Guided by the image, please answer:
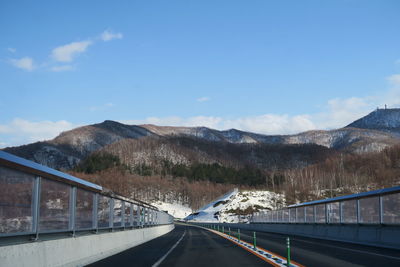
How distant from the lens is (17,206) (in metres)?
9.71

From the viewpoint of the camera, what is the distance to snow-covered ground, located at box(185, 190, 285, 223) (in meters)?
151

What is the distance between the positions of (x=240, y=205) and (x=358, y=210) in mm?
133960

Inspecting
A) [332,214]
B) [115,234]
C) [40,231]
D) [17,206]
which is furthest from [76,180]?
[332,214]

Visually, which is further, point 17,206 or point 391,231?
point 391,231

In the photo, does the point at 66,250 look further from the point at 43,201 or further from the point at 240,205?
the point at 240,205

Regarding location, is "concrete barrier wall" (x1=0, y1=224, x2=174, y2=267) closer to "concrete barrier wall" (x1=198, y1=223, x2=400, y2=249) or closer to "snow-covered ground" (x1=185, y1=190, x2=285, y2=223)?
"concrete barrier wall" (x1=198, y1=223, x2=400, y2=249)

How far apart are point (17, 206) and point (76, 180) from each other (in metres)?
4.24

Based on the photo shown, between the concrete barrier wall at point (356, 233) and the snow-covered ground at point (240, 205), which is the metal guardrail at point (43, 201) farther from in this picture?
the snow-covered ground at point (240, 205)

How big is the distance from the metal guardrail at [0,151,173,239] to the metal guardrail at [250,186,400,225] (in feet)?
45.1

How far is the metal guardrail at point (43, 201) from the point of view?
920 cm

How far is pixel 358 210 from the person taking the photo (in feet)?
89.7

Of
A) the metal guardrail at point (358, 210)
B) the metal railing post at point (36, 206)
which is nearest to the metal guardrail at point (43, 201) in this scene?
the metal railing post at point (36, 206)

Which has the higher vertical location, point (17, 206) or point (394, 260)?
point (17, 206)

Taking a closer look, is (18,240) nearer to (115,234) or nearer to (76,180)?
(76,180)
